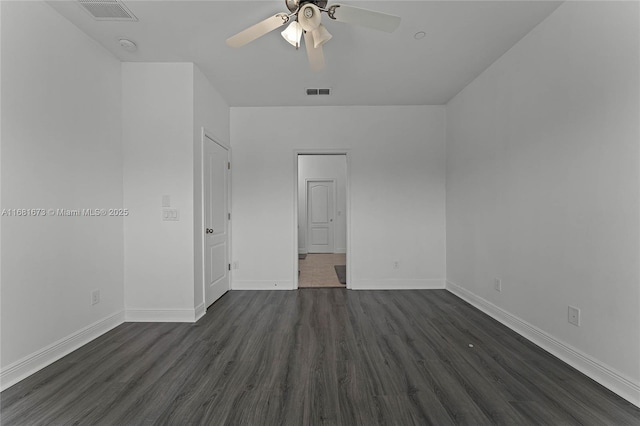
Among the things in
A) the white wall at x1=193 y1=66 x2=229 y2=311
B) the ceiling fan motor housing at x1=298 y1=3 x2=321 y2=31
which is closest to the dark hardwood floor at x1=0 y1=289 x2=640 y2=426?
the white wall at x1=193 y1=66 x2=229 y2=311

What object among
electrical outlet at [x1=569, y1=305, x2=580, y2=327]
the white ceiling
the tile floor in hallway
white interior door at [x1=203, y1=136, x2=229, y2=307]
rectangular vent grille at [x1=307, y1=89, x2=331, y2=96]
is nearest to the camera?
electrical outlet at [x1=569, y1=305, x2=580, y2=327]

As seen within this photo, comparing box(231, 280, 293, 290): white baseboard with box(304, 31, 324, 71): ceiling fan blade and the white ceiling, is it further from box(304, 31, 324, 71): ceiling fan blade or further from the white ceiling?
box(304, 31, 324, 71): ceiling fan blade

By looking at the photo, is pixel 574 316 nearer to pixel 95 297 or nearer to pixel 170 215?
pixel 170 215

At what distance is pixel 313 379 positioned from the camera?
70.0 inches

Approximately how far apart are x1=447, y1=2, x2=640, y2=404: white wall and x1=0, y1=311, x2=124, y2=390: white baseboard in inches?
154

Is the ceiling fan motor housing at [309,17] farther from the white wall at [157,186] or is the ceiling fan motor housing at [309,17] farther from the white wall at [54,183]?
the white wall at [54,183]

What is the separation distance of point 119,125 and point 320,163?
5.36 m

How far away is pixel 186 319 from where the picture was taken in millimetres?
2770

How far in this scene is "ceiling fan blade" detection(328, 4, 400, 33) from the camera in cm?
166

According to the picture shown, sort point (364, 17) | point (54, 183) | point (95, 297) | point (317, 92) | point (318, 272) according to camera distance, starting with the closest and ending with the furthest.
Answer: point (364, 17) < point (54, 183) < point (95, 297) < point (317, 92) < point (318, 272)

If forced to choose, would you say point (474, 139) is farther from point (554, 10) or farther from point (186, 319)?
point (186, 319)

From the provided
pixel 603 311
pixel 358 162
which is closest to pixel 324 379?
pixel 603 311

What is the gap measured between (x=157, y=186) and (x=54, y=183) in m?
0.81

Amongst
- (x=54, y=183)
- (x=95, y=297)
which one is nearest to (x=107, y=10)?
(x=54, y=183)
